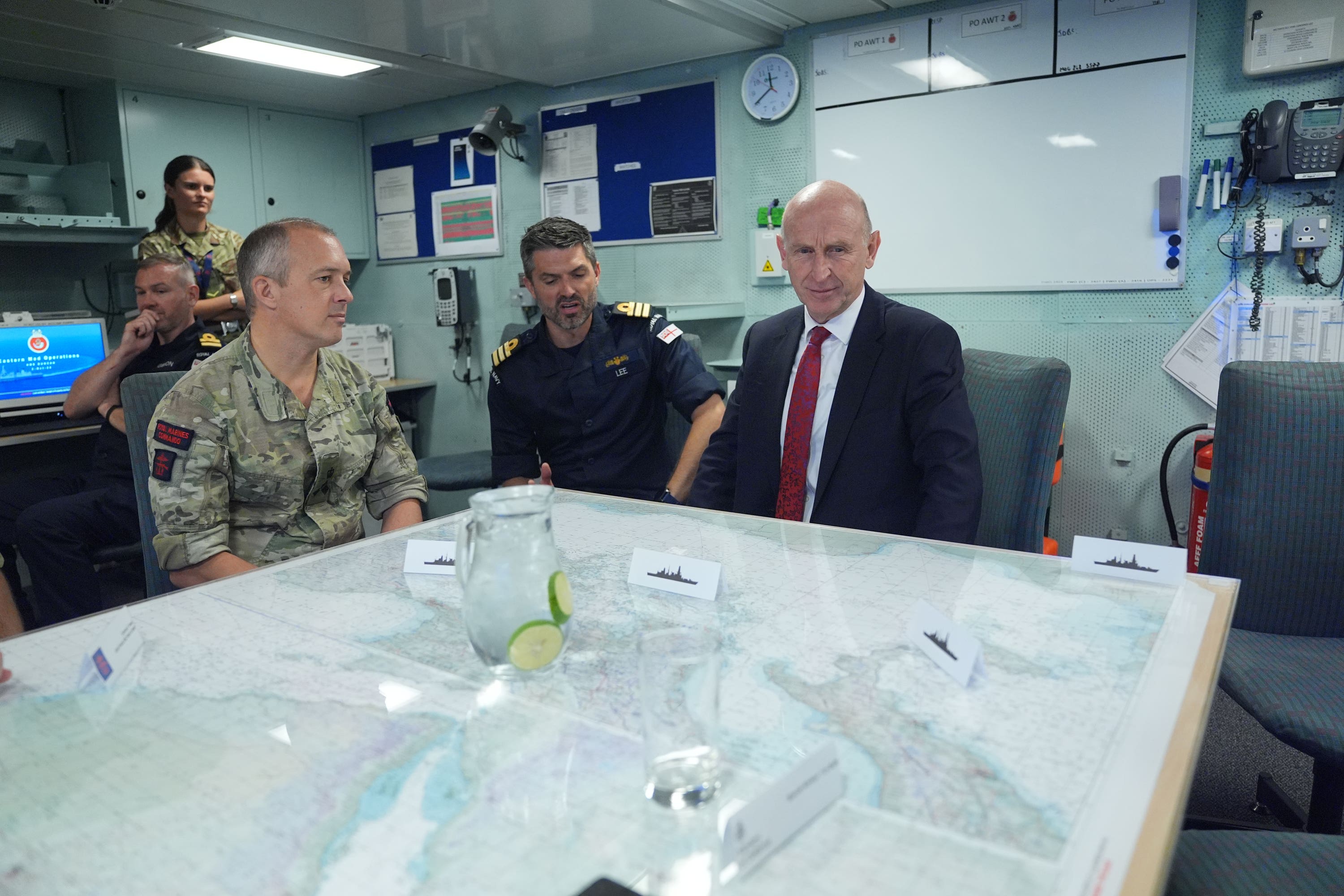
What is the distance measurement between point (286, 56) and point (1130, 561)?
391 centimetres

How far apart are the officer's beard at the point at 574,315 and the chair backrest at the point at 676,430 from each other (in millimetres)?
299

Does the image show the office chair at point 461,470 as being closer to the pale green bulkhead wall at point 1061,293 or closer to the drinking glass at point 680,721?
the pale green bulkhead wall at point 1061,293

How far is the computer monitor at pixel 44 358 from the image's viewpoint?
147 inches

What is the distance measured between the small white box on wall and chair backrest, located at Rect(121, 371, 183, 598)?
2.96 m

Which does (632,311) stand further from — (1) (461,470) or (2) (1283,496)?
(2) (1283,496)

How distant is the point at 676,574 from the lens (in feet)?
4.16

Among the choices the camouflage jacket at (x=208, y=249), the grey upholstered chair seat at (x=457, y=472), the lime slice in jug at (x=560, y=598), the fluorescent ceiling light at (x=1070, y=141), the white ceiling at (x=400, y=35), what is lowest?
the grey upholstered chair seat at (x=457, y=472)

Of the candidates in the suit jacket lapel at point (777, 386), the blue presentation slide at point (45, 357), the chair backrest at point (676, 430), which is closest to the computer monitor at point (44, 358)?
the blue presentation slide at point (45, 357)

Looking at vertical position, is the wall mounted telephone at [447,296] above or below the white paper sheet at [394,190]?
below

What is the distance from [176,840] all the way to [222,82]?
4.47 m

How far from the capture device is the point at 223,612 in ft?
4.03

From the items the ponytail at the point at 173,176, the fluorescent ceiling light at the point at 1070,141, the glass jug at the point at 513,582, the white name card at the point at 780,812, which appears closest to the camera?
the white name card at the point at 780,812

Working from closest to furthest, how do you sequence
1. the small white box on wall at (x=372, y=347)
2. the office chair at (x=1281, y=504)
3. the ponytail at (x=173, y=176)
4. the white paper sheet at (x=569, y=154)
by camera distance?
the office chair at (x=1281, y=504)
the ponytail at (x=173, y=176)
the white paper sheet at (x=569, y=154)
the small white box on wall at (x=372, y=347)

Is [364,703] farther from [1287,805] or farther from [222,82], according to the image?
[222,82]
